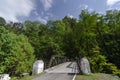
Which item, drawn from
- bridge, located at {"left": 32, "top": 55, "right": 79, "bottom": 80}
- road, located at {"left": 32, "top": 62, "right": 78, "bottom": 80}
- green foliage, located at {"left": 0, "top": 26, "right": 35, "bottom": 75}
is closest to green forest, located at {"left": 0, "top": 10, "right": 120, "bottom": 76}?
green foliage, located at {"left": 0, "top": 26, "right": 35, "bottom": 75}

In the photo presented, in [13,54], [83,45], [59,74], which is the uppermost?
[83,45]

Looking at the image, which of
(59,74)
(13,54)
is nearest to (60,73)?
(59,74)

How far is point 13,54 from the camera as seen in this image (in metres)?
20.6

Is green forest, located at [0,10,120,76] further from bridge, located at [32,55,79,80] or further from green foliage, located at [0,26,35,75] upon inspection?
bridge, located at [32,55,79,80]

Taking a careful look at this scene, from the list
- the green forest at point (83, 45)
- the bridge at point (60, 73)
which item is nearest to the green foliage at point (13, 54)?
the green forest at point (83, 45)

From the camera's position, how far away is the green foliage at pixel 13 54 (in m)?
15.0

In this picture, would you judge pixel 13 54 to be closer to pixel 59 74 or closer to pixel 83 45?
pixel 59 74

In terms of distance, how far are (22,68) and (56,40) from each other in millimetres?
20332

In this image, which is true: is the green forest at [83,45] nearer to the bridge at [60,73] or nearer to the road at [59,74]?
the bridge at [60,73]

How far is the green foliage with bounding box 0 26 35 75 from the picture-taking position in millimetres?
14977

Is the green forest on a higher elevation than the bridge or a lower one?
higher

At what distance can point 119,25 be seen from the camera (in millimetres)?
29453

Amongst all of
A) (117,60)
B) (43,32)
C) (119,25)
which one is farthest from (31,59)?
(43,32)

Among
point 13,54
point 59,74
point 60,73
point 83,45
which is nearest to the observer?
point 59,74
